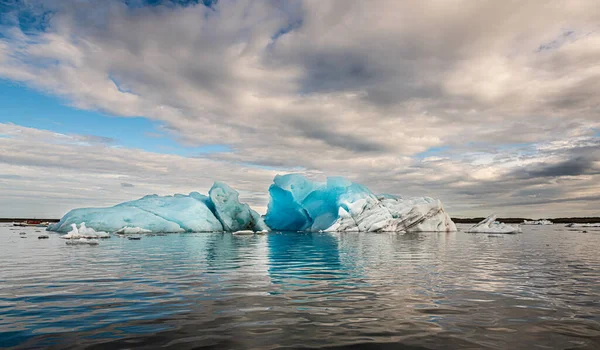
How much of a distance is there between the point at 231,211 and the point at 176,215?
7.47 metres

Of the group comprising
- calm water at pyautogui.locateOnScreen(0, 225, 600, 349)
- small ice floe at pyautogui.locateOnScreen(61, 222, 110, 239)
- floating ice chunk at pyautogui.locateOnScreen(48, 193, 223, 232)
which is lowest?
calm water at pyautogui.locateOnScreen(0, 225, 600, 349)

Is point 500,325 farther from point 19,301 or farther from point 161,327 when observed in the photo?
point 19,301

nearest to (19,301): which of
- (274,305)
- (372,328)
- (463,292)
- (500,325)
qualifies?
(274,305)

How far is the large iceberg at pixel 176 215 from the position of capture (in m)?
38.7

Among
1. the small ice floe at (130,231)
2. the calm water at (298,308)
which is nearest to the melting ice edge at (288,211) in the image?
the small ice floe at (130,231)

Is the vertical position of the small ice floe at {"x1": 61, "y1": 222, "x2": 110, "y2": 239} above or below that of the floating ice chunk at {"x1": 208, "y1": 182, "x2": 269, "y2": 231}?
below

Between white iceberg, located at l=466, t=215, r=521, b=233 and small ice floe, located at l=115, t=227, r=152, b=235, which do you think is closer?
small ice floe, located at l=115, t=227, r=152, b=235

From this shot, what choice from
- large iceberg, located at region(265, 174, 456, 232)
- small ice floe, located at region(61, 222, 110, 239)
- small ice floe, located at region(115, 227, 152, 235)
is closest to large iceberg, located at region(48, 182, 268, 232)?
small ice floe, located at region(115, 227, 152, 235)

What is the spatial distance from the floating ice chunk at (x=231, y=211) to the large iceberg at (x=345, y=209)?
506 centimetres

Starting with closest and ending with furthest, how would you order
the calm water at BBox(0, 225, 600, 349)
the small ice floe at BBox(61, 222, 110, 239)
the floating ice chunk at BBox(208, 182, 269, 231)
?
the calm water at BBox(0, 225, 600, 349) < the small ice floe at BBox(61, 222, 110, 239) < the floating ice chunk at BBox(208, 182, 269, 231)

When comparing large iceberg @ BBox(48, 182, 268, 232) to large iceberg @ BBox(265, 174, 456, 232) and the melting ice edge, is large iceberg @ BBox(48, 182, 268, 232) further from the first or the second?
large iceberg @ BBox(265, 174, 456, 232)

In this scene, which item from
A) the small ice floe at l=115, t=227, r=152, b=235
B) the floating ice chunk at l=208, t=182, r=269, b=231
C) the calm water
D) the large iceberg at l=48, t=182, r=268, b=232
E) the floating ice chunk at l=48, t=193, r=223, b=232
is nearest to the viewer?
the calm water

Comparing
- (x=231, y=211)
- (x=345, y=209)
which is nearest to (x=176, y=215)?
(x=231, y=211)

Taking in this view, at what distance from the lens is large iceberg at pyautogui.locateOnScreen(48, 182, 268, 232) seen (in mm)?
38688
